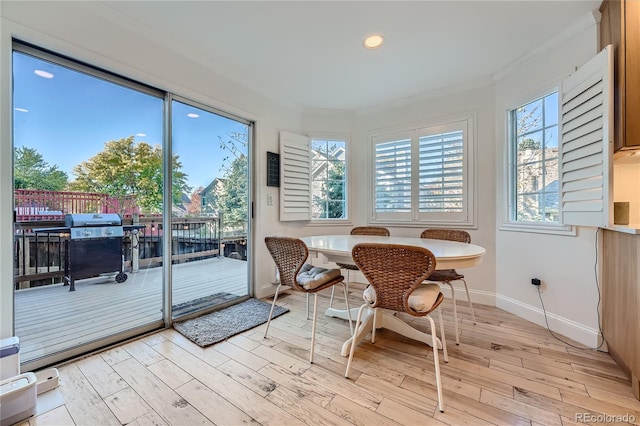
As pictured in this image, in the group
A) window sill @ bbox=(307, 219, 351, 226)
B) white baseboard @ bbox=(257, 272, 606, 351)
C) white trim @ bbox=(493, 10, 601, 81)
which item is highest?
white trim @ bbox=(493, 10, 601, 81)

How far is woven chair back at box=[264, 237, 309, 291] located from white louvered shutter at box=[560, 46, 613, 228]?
2052mm

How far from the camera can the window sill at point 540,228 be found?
223 centimetres

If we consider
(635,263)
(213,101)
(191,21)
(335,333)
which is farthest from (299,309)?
(191,21)

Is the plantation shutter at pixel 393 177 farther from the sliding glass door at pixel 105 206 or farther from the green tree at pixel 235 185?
A: the sliding glass door at pixel 105 206

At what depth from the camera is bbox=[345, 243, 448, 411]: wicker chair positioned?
145cm

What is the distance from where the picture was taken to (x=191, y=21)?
2080 mm

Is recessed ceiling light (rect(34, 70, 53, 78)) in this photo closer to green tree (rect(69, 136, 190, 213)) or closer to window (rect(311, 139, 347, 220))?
green tree (rect(69, 136, 190, 213))

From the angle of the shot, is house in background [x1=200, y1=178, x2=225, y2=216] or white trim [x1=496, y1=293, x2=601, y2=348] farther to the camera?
house in background [x1=200, y1=178, x2=225, y2=216]

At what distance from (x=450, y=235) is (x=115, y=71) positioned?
3181mm

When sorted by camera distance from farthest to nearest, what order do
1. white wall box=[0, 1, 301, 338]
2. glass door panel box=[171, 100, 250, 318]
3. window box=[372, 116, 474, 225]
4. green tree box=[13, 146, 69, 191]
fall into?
window box=[372, 116, 474, 225], glass door panel box=[171, 100, 250, 318], green tree box=[13, 146, 69, 191], white wall box=[0, 1, 301, 338]

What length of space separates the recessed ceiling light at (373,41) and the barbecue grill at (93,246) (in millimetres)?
→ 2578

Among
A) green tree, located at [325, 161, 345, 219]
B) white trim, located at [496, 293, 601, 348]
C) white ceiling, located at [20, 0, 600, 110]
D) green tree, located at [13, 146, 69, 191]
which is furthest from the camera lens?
green tree, located at [325, 161, 345, 219]

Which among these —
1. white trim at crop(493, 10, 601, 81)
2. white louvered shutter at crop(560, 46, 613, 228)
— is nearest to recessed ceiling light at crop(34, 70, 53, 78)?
white louvered shutter at crop(560, 46, 613, 228)

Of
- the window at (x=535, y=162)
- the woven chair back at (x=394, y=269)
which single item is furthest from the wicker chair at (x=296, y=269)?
the window at (x=535, y=162)
